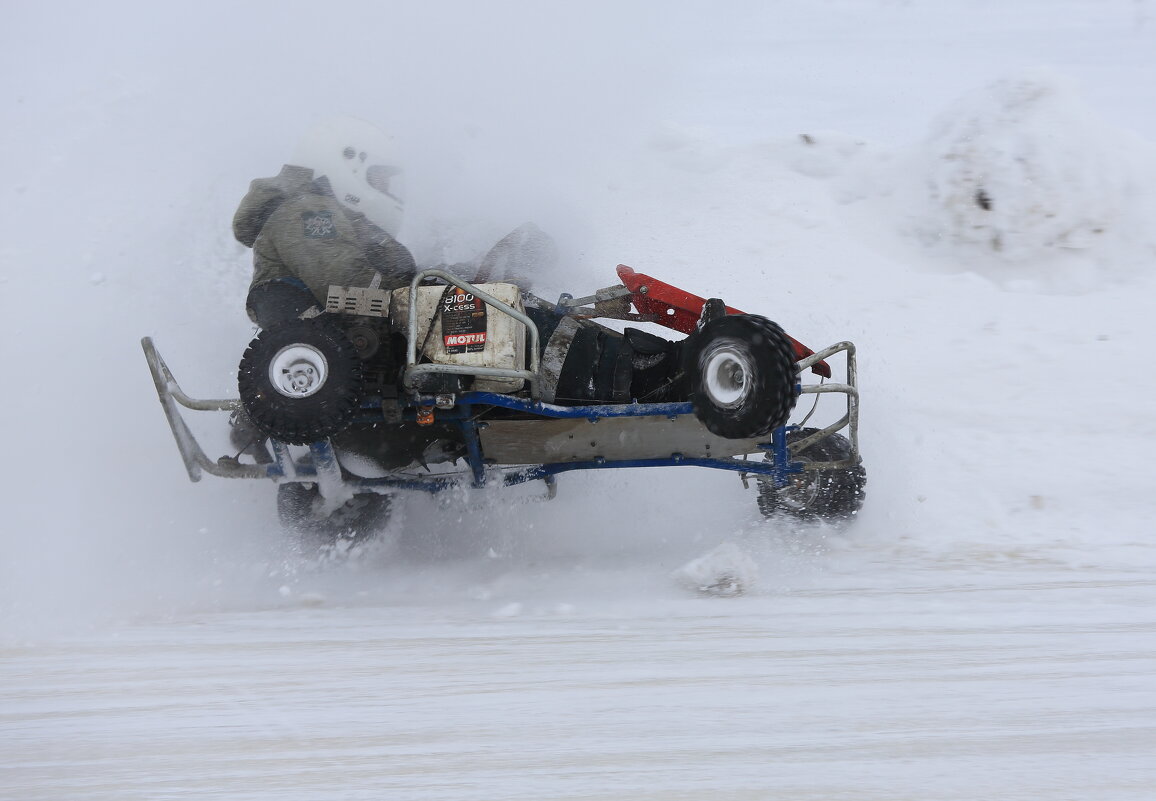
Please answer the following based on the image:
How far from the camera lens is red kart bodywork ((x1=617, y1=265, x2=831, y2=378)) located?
14.3 ft

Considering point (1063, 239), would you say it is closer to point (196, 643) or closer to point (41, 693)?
point (196, 643)

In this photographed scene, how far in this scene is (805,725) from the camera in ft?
9.34

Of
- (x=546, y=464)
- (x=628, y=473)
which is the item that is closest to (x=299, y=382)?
(x=546, y=464)

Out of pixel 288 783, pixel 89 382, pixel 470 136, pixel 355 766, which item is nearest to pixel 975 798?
pixel 355 766

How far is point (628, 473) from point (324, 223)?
215 centimetres

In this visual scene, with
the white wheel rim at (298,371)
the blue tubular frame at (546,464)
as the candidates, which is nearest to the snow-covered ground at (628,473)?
the blue tubular frame at (546,464)

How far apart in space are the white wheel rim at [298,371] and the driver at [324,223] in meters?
0.66

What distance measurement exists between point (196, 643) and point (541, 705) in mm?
1516

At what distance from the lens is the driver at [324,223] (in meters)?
4.23

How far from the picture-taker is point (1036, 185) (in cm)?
602

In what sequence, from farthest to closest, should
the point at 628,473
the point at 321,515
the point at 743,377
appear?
the point at 628,473 → the point at 321,515 → the point at 743,377

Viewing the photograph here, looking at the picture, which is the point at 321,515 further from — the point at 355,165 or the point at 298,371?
the point at 355,165

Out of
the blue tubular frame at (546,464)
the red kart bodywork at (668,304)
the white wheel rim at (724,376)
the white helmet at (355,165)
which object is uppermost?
the white helmet at (355,165)

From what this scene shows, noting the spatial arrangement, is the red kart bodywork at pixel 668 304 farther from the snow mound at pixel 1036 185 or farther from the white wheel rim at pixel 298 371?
the snow mound at pixel 1036 185
